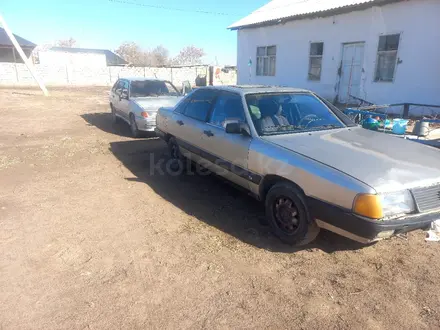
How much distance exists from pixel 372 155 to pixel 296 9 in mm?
13849

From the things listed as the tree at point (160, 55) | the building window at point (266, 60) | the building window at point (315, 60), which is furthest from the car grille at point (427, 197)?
the tree at point (160, 55)

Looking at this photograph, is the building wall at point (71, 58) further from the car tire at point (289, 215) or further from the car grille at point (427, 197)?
the car grille at point (427, 197)

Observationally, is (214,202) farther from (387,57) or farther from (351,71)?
(351,71)

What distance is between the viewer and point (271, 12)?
1672cm

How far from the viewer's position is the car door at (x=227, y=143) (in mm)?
3770

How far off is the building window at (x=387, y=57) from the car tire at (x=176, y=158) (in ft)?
29.1

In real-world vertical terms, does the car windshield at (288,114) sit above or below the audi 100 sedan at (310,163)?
above

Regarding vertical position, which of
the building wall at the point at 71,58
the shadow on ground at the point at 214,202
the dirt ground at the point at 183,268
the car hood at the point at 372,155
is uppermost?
the building wall at the point at 71,58

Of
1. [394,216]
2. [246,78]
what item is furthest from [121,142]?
[246,78]

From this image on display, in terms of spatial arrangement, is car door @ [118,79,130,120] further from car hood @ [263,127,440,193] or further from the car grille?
the car grille

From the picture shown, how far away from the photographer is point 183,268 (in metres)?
2.93

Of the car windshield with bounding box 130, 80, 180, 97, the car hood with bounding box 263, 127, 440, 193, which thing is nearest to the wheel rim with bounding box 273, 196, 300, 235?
the car hood with bounding box 263, 127, 440, 193

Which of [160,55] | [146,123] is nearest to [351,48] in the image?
[146,123]

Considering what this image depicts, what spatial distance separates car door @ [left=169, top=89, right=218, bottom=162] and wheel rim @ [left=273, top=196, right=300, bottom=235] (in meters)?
1.69
